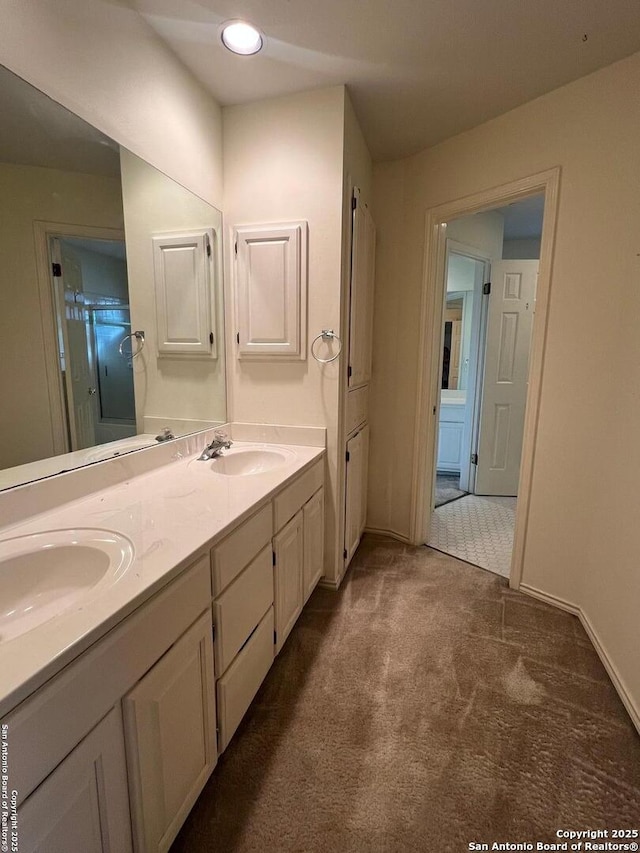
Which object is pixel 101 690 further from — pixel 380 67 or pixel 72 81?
pixel 380 67

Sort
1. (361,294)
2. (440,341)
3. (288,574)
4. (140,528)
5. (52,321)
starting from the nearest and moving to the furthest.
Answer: (140,528)
(52,321)
(288,574)
(361,294)
(440,341)

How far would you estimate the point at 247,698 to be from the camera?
4.17ft

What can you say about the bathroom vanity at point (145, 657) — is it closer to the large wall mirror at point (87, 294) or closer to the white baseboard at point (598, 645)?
the large wall mirror at point (87, 294)

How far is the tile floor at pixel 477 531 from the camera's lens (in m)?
2.48

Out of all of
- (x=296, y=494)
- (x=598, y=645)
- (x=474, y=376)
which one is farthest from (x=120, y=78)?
(x=474, y=376)

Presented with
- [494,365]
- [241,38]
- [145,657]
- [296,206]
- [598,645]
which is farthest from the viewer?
[494,365]

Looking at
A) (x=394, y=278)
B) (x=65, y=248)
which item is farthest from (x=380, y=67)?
(x=65, y=248)

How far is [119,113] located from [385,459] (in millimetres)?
2203

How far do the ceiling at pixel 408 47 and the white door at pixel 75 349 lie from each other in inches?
38.8

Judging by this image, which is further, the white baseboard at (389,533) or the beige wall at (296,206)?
the white baseboard at (389,533)

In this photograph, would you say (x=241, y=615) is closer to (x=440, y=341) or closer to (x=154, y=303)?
(x=154, y=303)

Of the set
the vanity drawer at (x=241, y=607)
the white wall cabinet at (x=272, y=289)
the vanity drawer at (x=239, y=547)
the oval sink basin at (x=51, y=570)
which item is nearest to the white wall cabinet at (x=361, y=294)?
the white wall cabinet at (x=272, y=289)

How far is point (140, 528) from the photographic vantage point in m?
1.03

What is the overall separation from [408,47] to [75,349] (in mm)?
1697
